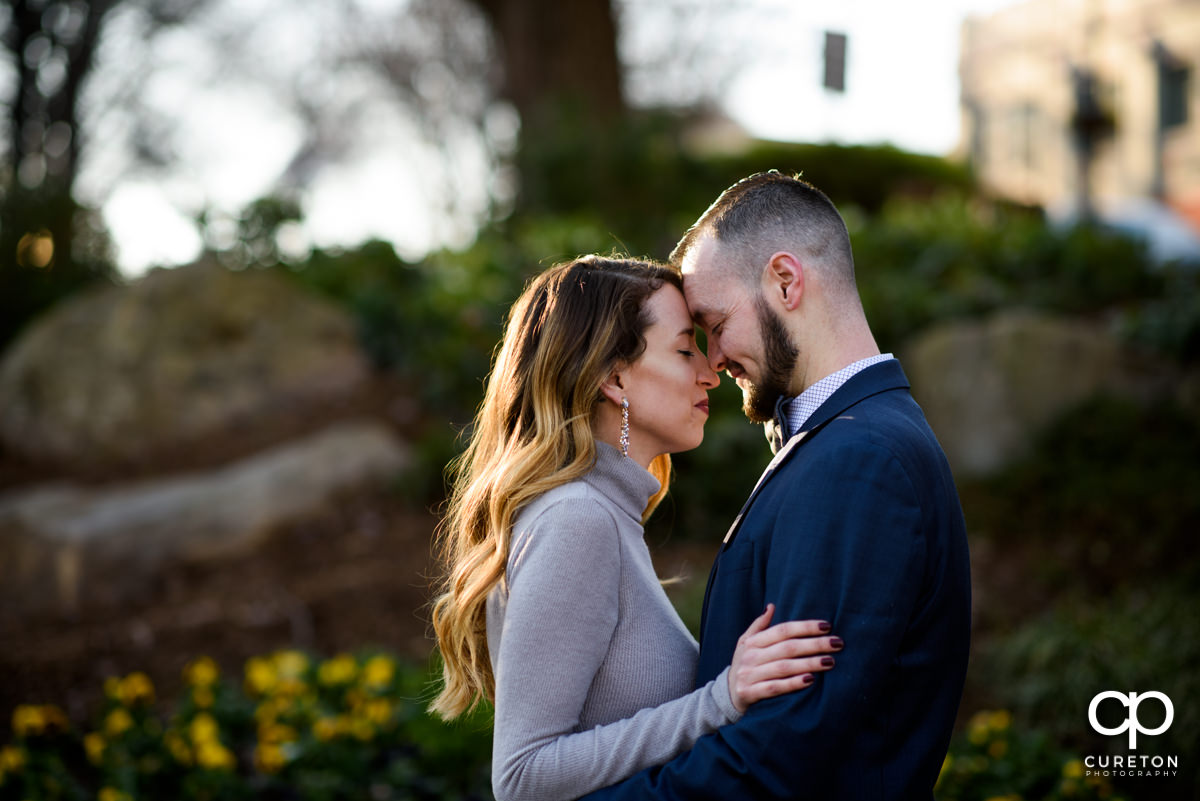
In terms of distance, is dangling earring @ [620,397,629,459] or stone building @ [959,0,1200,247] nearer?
dangling earring @ [620,397,629,459]

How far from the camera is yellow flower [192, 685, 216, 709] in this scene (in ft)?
15.0

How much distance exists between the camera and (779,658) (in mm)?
1757

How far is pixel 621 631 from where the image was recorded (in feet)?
6.84

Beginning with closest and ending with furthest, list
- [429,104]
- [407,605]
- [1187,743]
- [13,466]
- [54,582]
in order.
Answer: [1187,743], [407,605], [54,582], [13,466], [429,104]

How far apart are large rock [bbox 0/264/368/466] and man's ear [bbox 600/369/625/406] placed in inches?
282

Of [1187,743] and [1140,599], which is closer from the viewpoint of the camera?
[1187,743]

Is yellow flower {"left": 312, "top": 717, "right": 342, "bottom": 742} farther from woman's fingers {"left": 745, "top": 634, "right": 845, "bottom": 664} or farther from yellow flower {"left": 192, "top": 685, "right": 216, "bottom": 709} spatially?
woman's fingers {"left": 745, "top": 634, "right": 845, "bottom": 664}

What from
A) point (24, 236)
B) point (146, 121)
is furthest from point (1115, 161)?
point (24, 236)

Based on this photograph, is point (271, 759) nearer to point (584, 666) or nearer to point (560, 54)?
point (584, 666)

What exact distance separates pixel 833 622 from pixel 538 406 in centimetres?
82

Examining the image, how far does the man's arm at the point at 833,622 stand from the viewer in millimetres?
1726

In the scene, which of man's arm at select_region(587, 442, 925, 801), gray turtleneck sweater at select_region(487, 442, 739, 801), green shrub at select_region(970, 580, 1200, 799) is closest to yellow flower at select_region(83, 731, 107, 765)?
gray turtleneck sweater at select_region(487, 442, 739, 801)

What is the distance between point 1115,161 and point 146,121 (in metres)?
24.8

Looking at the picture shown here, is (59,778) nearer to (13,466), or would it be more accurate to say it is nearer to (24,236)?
(13,466)
